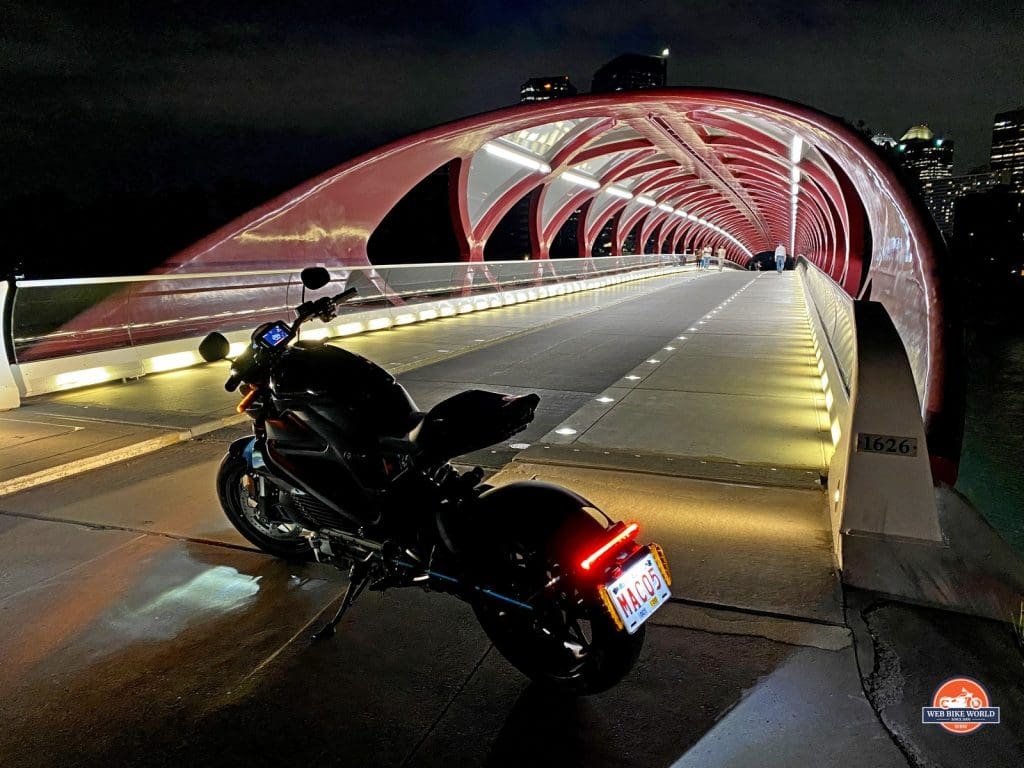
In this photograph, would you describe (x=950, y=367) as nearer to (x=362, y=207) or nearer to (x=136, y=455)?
(x=136, y=455)

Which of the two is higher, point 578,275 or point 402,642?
point 578,275

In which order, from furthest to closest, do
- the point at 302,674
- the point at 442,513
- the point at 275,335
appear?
the point at 275,335 < the point at 302,674 < the point at 442,513

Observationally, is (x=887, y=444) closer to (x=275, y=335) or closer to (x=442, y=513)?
(x=442, y=513)

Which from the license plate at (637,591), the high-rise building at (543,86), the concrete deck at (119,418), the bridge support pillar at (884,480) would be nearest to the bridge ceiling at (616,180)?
the bridge support pillar at (884,480)

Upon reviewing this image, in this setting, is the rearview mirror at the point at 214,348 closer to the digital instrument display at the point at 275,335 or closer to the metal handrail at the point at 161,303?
the digital instrument display at the point at 275,335

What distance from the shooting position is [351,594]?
3104 mm

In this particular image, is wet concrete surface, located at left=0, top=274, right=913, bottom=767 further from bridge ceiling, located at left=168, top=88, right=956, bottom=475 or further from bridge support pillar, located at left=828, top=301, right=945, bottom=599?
bridge ceiling, located at left=168, top=88, right=956, bottom=475

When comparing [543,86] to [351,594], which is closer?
[351,594]

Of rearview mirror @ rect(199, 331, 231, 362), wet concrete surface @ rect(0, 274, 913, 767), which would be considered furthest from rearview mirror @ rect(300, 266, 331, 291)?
wet concrete surface @ rect(0, 274, 913, 767)

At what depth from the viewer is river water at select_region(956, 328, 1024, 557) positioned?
687 centimetres

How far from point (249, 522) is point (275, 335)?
1270 millimetres

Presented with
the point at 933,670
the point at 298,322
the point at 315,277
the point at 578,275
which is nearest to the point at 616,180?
the point at 578,275

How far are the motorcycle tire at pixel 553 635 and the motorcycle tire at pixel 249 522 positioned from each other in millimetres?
1490

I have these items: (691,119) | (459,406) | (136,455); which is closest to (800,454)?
(459,406)
